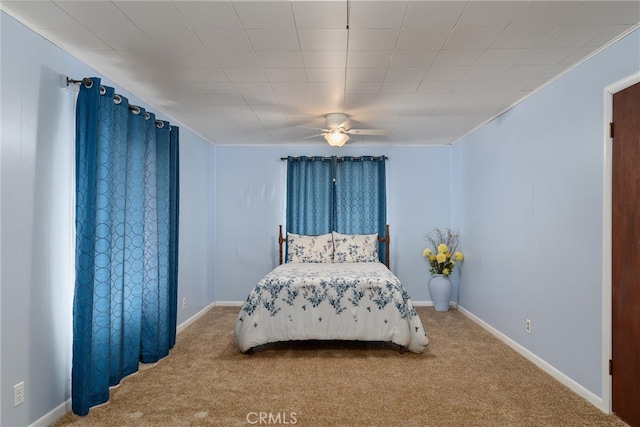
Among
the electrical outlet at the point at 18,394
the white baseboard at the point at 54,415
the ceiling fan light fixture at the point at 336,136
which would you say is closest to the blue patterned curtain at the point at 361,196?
the ceiling fan light fixture at the point at 336,136

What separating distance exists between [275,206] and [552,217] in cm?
366

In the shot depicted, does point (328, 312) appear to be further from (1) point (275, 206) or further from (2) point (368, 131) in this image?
(1) point (275, 206)

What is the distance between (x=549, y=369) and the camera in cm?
304

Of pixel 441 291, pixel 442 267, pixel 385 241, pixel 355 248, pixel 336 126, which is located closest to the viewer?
pixel 336 126

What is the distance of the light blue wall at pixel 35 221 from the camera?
6.80 feet

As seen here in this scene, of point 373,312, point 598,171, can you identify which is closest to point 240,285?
point 373,312

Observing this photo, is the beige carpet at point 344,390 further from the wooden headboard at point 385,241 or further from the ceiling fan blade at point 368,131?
the ceiling fan blade at point 368,131

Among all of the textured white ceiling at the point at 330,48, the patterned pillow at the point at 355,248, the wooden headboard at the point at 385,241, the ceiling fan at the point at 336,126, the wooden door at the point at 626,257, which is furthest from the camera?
the wooden headboard at the point at 385,241

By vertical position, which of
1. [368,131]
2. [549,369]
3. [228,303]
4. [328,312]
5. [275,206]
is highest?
[368,131]

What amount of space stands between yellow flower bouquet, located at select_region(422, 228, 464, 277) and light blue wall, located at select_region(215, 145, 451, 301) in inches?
5.3

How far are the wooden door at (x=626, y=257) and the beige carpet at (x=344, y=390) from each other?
0.75 ft

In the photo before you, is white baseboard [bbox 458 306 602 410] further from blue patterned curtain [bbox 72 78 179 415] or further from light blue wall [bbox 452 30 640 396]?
blue patterned curtain [bbox 72 78 179 415]

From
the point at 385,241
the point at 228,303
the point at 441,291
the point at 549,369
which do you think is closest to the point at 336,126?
the point at 385,241

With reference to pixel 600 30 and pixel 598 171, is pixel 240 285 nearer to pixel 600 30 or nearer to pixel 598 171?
pixel 598 171
